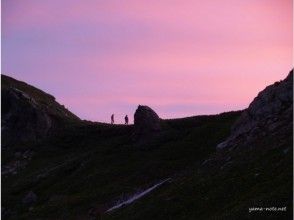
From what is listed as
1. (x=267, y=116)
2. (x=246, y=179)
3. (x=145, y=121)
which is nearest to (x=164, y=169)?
(x=267, y=116)

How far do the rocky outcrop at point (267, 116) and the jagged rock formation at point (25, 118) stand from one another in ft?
174

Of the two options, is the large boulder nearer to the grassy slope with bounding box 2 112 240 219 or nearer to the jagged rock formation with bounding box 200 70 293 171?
the grassy slope with bounding box 2 112 240 219

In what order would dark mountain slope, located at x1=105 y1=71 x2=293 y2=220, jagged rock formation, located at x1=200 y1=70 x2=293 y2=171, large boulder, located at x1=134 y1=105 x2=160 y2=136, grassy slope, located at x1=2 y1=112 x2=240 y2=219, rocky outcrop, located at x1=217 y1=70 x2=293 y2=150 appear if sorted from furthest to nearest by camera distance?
large boulder, located at x1=134 y1=105 x2=160 y2=136
grassy slope, located at x1=2 y1=112 x2=240 y2=219
rocky outcrop, located at x1=217 y1=70 x2=293 y2=150
jagged rock formation, located at x1=200 y1=70 x2=293 y2=171
dark mountain slope, located at x1=105 y1=71 x2=293 y2=220

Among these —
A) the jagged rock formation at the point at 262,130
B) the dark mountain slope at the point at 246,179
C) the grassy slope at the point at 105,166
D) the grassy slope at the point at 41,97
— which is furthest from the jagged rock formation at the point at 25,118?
the dark mountain slope at the point at 246,179

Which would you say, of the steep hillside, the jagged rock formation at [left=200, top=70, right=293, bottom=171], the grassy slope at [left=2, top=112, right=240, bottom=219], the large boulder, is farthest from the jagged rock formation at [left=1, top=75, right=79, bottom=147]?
the jagged rock formation at [left=200, top=70, right=293, bottom=171]

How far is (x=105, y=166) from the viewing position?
73625mm

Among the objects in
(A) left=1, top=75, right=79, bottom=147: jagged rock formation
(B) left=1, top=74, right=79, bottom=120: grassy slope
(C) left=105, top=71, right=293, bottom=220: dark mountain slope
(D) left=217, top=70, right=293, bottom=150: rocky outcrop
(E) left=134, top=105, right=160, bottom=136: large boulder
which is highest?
(B) left=1, top=74, right=79, bottom=120: grassy slope

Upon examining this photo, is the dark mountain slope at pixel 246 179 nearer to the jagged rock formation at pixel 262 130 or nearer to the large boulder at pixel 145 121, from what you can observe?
the jagged rock formation at pixel 262 130

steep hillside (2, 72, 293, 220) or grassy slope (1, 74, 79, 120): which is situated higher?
grassy slope (1, 74, 79, 120)

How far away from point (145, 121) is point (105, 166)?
41.9ft

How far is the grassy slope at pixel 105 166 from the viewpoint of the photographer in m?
59.9

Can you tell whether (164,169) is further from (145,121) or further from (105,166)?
(145,121)

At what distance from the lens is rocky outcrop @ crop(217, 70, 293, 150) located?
51312mm

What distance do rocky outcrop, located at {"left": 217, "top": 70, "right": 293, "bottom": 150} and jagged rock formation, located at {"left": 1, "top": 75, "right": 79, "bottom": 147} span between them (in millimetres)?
53113
